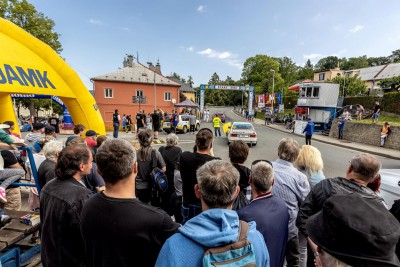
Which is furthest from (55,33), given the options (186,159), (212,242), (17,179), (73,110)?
(212,242)

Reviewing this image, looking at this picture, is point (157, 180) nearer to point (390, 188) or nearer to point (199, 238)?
point (199, 238)

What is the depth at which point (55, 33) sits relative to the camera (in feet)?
87.2

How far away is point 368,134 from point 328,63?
9513 cm

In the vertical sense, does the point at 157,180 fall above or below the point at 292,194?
below

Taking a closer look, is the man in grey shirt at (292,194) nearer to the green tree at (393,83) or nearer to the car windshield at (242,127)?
the car windshield at (242,127)

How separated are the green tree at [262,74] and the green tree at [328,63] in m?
41.7

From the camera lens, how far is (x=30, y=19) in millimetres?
24297

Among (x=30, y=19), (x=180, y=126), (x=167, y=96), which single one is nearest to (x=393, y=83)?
(x=180, y=126)

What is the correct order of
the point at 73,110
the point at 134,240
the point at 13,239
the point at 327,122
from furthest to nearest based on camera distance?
the point at 327,122
the point at 73,110
the point at 13,239
the point at 134,240

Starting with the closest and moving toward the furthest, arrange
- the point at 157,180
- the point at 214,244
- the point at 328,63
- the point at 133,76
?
the point at 214,244
the point at 157,180
the point at 133,76
the point at 328,63

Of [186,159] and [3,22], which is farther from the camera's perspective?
[3,22]

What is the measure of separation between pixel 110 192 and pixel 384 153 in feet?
54.1

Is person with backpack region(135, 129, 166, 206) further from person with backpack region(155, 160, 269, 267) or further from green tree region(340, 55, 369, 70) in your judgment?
green tree region(340, 55, 369, 70)

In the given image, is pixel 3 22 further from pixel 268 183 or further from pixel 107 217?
pixel 268 183
